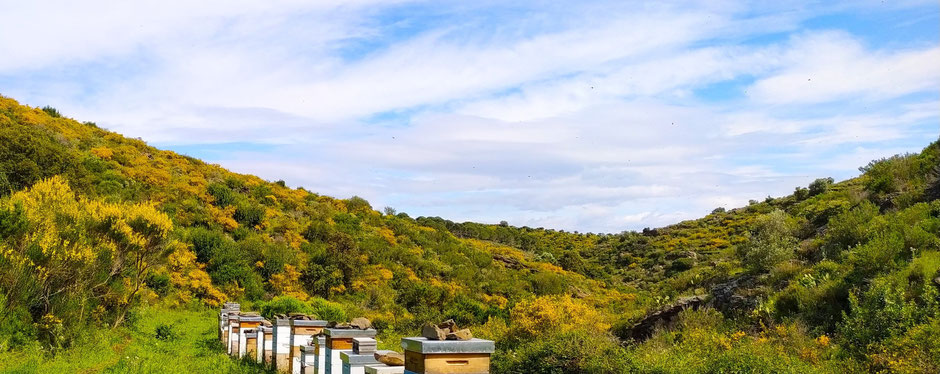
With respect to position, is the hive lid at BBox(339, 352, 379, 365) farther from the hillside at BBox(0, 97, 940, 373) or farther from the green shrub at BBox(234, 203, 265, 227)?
the green shrub at BBox(234, 203, 265, 227)

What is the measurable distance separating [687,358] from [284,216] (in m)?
36.1

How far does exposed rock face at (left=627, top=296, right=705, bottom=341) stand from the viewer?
17.2 m

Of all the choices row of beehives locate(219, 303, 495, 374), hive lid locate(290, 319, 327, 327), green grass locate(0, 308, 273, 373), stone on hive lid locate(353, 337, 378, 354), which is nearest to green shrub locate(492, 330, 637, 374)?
hive lid locate(290, 319, 327, 327)

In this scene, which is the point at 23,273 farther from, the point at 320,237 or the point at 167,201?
the point at 320,237

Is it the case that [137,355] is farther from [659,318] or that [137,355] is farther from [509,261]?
[509,261]

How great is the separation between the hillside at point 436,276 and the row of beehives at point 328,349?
418cm

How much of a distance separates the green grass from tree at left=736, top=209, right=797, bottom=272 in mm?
15281

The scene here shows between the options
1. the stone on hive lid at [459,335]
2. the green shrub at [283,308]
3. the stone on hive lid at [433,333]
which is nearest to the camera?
the stone on hive lid at [433,333]

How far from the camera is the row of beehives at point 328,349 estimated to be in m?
5.57

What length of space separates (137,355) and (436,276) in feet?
86.5

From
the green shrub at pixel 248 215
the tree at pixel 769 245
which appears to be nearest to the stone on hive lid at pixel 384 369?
the tree at pixel 769 245

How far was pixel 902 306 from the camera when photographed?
11625 millimetres

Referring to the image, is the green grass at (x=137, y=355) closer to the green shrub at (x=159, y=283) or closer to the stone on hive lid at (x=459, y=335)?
the green shrub at (x=159, y=283)

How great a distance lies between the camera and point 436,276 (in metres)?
39.7
